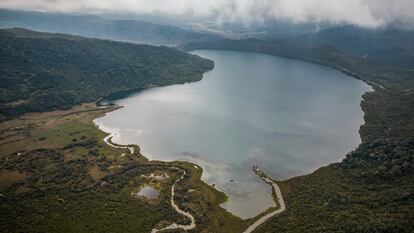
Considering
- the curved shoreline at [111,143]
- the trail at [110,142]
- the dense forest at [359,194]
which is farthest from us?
the trail at [110,142]

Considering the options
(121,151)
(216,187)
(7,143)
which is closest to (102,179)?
(121,151)

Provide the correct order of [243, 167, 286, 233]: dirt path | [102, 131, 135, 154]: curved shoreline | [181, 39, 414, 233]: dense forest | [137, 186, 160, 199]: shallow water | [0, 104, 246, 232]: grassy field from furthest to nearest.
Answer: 1. [102, 131, 135, 154]: curved shoreline
2. [137, 186, 160, 199]: shallow water
3. [243, 167, 286, 233]: dirt path
4. [0, 104, 246, 232]: grassy field
5. [181, 39, 414, 233]: dense forest

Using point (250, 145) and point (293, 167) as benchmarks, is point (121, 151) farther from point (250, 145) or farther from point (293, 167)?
point (293, 167)

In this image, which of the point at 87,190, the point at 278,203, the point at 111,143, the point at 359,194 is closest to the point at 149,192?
the point at 87,190

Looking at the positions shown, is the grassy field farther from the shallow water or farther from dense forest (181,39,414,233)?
dense forest (181,39,414,233)

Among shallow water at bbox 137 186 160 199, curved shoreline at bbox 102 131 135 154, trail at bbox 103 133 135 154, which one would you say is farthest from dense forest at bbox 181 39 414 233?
trail at bbox 103 133 135 154

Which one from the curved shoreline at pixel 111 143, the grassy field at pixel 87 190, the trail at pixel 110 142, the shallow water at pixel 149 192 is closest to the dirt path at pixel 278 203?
the grassy field at pixel 87 190

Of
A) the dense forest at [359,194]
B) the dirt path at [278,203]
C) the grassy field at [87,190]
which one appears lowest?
the grassy field at [87,190]

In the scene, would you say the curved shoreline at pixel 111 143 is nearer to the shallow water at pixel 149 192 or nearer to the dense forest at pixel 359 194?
the shallow water at pixel 149 192

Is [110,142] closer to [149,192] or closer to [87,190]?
[87,190]
